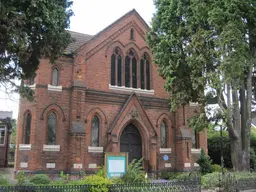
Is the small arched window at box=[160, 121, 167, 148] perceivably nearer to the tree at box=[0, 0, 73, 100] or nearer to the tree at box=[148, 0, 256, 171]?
the tree at box=[148, 0, 256, 171]

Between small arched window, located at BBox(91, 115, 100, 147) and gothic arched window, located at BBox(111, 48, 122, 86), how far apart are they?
3.08 m

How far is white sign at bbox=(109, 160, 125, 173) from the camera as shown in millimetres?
13030

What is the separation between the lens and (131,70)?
899 inches

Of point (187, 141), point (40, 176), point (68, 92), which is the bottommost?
point (40, 176)

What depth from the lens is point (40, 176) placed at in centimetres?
1370

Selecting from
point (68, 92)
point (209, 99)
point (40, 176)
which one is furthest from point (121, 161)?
point (68, 92)

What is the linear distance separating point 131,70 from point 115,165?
11.0m

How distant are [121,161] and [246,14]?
367 inches

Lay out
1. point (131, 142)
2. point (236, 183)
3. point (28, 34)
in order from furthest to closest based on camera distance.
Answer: point (131, 142) < point (236, 183) < point (28, 34)

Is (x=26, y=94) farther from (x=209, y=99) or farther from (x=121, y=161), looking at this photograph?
(x=209, y=99)

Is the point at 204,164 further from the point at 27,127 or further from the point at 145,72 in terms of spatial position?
the point at 27,127

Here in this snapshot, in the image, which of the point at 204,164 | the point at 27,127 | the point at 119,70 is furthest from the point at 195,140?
the point at 27,127

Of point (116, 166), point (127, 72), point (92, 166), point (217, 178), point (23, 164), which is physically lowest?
point (217, 178)

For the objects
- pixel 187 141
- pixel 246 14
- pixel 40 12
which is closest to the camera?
pixel 40 12
